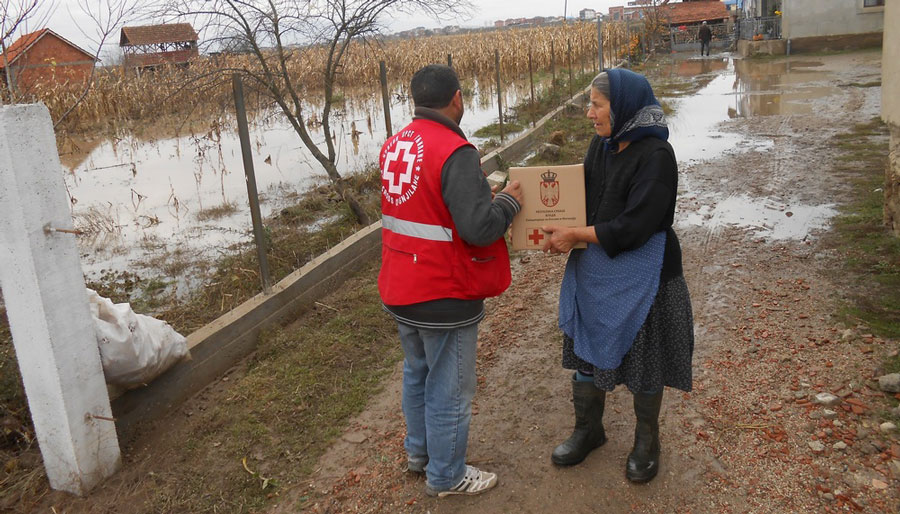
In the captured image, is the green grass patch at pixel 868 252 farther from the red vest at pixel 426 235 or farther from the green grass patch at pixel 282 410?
the green grass patch at pixel 282 410

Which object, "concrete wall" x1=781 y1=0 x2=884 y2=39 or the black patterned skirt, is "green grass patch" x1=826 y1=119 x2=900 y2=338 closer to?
the black patterned skirt

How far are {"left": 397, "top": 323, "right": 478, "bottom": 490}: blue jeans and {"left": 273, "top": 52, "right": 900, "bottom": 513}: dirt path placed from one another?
190 millimetres

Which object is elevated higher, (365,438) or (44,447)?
(44,447)

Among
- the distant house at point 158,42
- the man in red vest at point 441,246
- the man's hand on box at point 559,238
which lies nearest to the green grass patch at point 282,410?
the man in red vest at point 441,246

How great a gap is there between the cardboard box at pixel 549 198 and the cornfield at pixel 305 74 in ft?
13.9

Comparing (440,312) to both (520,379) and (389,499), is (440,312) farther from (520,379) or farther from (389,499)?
(520,379)

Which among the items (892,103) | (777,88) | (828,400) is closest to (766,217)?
(892,103)

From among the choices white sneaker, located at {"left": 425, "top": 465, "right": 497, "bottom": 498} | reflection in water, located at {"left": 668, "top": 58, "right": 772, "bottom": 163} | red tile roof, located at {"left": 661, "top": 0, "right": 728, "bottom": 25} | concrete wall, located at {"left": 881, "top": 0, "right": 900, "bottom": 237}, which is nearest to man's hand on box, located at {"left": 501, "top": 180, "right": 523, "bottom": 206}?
white sneaker, located at {"left": 425, "top": 465, "right": 497, "bottom": 498}

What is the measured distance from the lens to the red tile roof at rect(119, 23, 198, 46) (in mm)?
6152

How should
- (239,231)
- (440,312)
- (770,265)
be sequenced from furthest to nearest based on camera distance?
(239,231) → (770,265) → (440,312)

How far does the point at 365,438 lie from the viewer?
13.0ft

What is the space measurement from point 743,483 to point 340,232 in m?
4.95

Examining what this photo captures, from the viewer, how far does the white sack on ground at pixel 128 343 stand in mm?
3621

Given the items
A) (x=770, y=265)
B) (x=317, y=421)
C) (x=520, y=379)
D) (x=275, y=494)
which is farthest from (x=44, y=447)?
(x=770, y=265)
